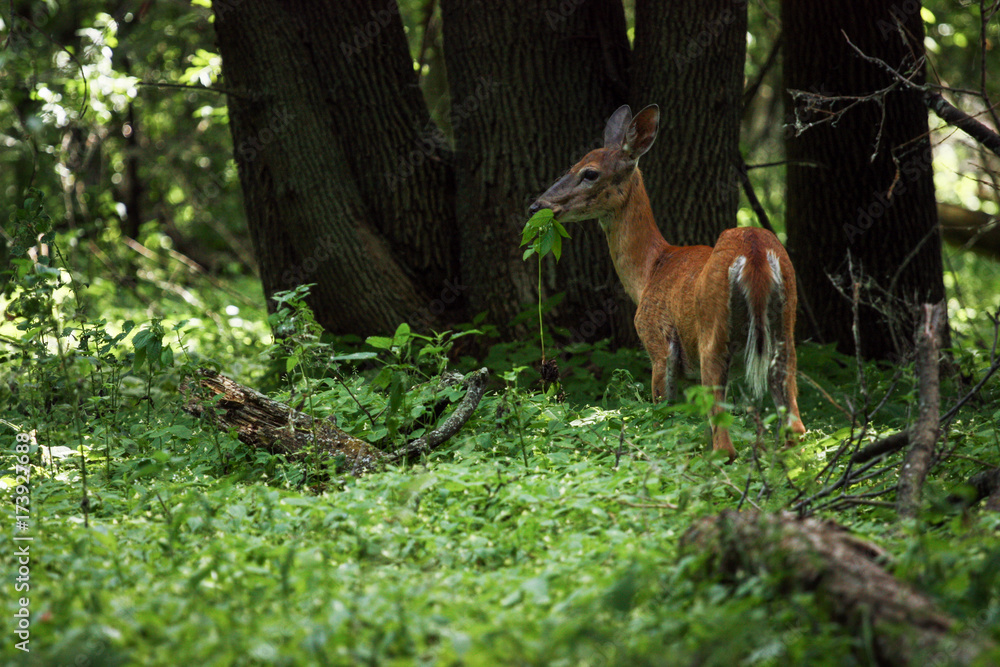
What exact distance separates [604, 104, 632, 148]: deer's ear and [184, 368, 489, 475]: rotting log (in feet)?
6.71

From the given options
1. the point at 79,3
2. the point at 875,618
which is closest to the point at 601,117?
the point at 875,618

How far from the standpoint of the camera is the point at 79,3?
1334 cm

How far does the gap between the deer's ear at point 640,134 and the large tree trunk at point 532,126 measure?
3.35 feet

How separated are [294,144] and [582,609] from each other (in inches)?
196

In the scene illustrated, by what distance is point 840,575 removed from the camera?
245 centimetres

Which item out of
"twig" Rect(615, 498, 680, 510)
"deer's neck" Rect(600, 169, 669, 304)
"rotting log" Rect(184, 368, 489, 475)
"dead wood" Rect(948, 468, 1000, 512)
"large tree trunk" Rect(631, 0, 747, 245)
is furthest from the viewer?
"large tree trunk" Rect(631, 0, 747, 245)

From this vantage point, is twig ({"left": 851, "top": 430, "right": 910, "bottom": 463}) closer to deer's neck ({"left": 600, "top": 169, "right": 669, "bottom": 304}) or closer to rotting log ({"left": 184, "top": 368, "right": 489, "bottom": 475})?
rotting log ({"left": 184, "top": 368, "right": 489, "bottom": 475})

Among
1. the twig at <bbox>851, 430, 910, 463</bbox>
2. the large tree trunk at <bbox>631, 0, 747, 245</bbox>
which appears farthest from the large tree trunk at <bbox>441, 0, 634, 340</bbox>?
the twig at <bbox>851, 430, 910, 463</bbox>

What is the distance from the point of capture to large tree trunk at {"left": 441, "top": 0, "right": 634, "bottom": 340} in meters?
Result: 6.57

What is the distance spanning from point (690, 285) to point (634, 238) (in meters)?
0.80

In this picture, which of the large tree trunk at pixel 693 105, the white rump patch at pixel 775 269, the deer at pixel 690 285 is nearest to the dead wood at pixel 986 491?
the deer at pixel 690 285

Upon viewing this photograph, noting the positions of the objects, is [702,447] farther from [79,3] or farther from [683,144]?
[79,3]

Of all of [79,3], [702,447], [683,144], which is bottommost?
[702,447]

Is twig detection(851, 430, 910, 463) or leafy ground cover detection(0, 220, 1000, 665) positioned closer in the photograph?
leafy ground cover detection(0, 220, 1000, 665)
